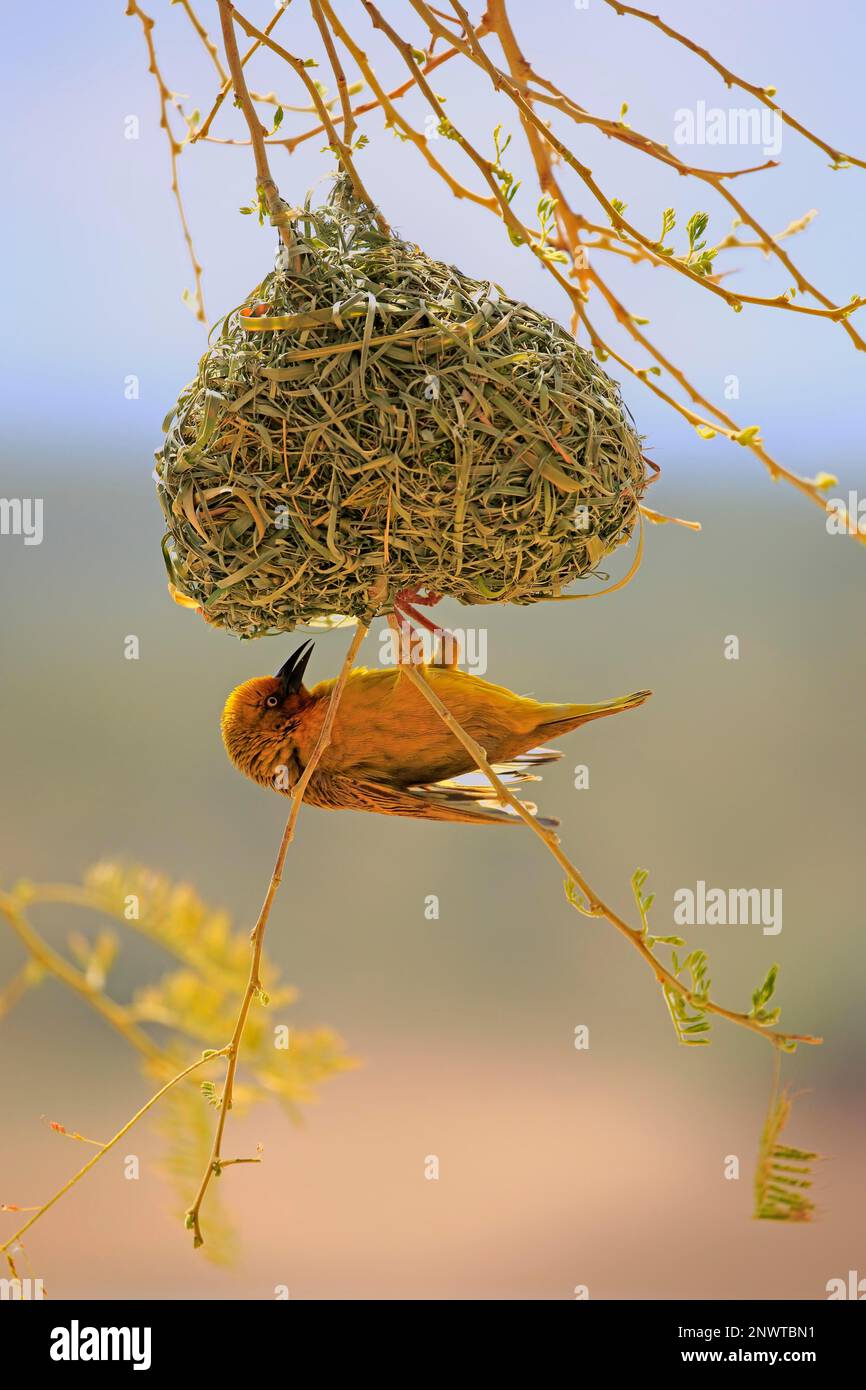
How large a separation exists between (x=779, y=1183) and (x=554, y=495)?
538 millimetres

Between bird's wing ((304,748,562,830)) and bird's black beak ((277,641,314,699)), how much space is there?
8 cm

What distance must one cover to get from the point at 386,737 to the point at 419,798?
0.06 meters

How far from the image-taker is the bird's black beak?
1074mm

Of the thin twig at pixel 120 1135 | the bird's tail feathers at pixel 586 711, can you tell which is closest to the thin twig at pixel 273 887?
the thin twig at pixel 120 1135

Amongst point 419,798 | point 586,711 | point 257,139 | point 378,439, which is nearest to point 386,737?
point 419,798

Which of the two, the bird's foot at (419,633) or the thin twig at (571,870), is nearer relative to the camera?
the thin twig at (571,870)

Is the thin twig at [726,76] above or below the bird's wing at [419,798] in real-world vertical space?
above

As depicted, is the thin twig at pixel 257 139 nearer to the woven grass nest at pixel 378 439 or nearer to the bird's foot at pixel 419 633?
the woven grass nest at pixel 378 439

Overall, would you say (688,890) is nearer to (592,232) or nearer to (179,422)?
(592,232)

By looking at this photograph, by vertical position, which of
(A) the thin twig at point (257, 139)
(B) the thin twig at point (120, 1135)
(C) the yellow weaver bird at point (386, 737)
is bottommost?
(B) the thin twig at point (120, 1135)

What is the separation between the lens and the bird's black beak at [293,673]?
1074 millimetres

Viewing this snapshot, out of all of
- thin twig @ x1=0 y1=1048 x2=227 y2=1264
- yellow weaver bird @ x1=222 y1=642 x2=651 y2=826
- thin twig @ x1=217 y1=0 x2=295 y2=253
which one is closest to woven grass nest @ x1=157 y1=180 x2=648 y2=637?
thin twig @ x1=217 y1=0 x2=295 y2=253

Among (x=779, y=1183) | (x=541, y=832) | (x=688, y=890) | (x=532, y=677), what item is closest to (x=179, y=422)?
(x=541, y=832)

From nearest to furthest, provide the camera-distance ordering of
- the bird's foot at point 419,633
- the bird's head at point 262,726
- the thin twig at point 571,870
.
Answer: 1. the thin twig at point 571,870
2. the bird's foot at point 419,633
3. the bird's head at point 262,726
